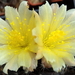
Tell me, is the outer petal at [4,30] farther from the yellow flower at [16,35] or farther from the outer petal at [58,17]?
the outer petal at [58,17]

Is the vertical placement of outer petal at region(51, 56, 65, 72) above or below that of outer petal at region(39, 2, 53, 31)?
below

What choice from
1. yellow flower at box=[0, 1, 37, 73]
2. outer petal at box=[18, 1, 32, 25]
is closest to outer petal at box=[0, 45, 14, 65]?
yellow flower at box=[0, 1, 37, 73]

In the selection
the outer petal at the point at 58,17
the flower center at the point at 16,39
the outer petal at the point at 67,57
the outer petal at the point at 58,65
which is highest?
the outer petal at the point at 58,17

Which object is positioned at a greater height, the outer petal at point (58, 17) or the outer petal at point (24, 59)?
the outer petal at point (58, 17)

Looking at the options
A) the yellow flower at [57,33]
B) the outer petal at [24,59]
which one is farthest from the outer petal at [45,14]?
the outer petal at [24,59]

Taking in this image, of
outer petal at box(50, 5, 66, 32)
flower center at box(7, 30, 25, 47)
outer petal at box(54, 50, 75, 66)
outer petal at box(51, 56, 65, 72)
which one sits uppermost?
outer petal at box(50, 5, 66, 32)

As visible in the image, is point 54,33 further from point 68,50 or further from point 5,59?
point 5,59

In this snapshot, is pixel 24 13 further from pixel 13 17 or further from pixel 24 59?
pixel 24 59

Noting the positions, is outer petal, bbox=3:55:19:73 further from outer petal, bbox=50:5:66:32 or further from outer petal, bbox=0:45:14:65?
outer petal, bbox=50:5:66:32
